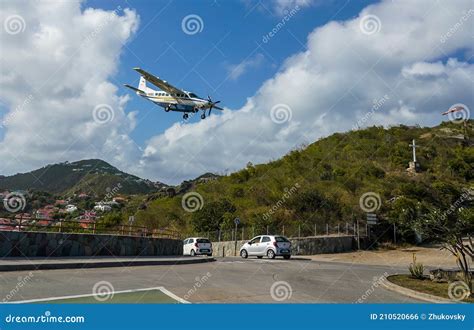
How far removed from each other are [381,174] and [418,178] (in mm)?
4622

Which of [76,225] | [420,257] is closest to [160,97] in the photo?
[76,225]

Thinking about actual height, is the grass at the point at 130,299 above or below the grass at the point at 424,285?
above

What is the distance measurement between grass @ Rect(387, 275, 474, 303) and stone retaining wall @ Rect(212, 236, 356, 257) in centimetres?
1818

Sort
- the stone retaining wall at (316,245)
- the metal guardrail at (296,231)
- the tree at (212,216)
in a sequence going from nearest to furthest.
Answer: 1. the stone retaining wall at (316,245)
2. the metal guardrail at (296,231)
3. the tree at (212,216)

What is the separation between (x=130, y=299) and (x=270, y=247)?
19.3 metres

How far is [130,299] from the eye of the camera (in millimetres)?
9336

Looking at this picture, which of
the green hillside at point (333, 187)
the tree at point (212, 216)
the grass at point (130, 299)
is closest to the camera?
the grass at point (130, 299)

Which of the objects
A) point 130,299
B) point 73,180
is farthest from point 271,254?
point 73,180

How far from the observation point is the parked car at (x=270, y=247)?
2777cm

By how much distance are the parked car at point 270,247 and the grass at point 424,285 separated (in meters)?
12.6

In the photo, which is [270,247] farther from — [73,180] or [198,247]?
[73,180]

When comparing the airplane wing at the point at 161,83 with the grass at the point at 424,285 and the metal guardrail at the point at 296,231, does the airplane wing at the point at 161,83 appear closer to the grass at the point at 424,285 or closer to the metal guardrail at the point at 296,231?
the metal guardrail at the point at 296,231

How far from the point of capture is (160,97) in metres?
32.9

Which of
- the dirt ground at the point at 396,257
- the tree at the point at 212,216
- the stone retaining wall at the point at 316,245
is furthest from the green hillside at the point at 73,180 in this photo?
the dirt ground at the point at 396,257
